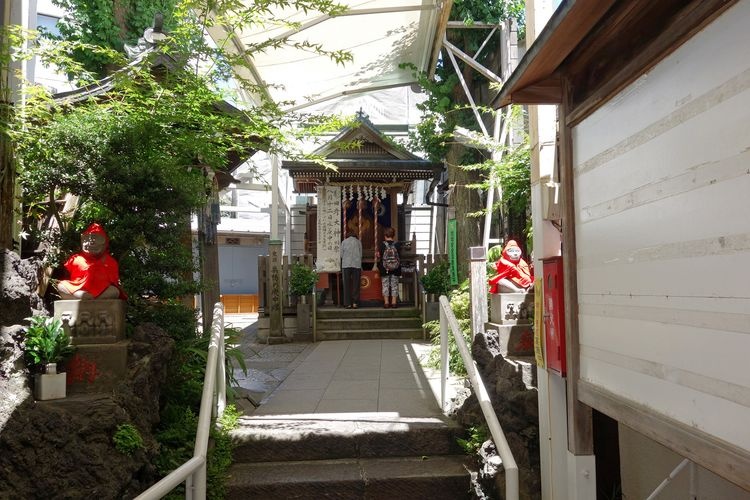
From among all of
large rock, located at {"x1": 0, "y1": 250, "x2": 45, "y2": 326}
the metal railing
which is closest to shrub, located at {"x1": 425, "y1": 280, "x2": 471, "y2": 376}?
the metal railing

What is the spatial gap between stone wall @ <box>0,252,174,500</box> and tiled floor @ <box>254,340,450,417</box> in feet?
5.79

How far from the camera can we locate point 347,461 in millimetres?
5145

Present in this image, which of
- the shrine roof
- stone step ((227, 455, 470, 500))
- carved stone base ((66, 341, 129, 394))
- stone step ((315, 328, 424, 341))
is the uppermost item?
the shrine roof

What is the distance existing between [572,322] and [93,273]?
415cm

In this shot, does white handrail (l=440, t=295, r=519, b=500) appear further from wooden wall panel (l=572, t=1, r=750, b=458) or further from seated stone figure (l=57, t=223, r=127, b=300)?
seated stone figure (l=57, t=223, r=127, b=300)

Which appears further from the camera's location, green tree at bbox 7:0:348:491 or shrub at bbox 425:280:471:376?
shrub at bbox 425:280:471:376

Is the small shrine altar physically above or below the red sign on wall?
above

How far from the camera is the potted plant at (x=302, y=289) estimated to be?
1202 centimetres

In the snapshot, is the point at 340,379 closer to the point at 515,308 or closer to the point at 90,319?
the point at 515,308

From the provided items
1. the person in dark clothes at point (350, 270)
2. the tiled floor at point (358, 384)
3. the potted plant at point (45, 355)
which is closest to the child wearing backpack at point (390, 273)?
the person in dark clothes at point (350, 270)

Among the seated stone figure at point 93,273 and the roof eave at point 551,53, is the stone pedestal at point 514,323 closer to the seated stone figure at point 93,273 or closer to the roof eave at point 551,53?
the roof eave at point 551,53

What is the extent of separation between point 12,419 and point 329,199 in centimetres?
1098

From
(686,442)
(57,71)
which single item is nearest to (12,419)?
(57,71)

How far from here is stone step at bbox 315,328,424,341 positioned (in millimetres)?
11992
